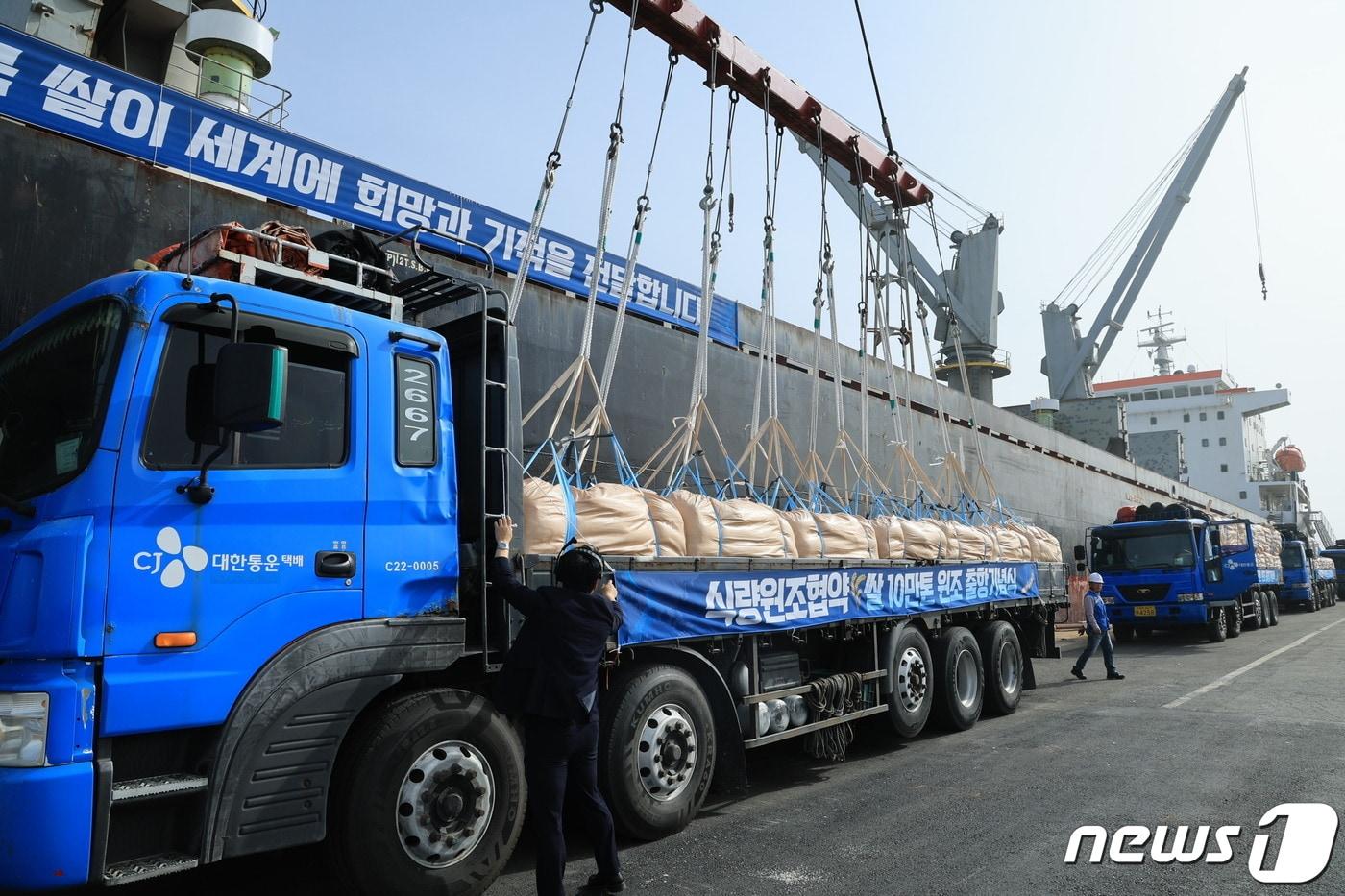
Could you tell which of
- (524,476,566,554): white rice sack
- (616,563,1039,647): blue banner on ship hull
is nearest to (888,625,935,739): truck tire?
(616,563,1039,647): blue banner on ship hull

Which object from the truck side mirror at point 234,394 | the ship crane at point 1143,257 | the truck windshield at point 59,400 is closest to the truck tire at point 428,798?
the truck side mirror at point 234,394

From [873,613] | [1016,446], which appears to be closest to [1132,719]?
[873,613]

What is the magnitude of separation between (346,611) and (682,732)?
2.28m

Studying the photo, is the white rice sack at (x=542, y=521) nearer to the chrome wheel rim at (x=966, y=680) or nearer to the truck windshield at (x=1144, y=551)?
the chrome wheel rim at (x=966, y=680)

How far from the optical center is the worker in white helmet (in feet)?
41.0

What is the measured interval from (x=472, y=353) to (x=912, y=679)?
206 inches

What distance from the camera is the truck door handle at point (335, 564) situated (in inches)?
152

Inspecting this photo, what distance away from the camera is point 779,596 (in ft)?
20.8

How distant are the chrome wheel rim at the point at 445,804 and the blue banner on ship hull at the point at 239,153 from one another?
18.3ft

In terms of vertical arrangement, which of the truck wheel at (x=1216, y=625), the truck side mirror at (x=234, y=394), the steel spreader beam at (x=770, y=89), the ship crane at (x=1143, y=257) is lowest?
the truck wheel at (x=1216, y=625)

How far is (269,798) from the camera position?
352 centimetres

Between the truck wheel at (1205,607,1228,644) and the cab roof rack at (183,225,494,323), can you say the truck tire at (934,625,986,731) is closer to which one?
the cab roof rack at (183,225,494,323)

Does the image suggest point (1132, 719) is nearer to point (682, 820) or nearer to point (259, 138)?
point (682, 820)

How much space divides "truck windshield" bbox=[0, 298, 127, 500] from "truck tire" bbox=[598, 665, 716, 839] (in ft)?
9.66
